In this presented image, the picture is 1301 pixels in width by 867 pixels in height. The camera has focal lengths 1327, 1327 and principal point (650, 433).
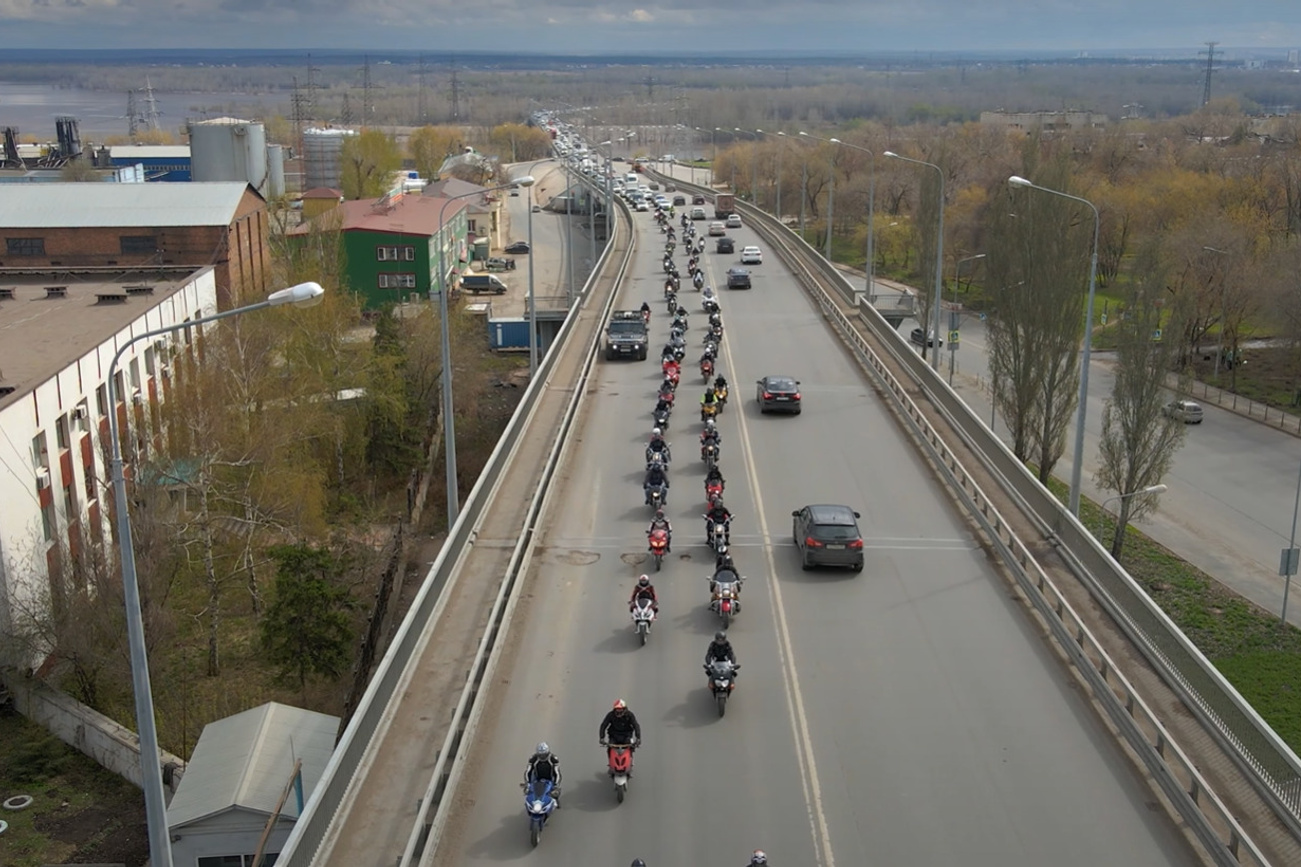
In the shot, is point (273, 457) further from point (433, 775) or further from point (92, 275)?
point (92, 275)

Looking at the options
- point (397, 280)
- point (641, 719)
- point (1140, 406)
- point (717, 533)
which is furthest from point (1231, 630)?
point (397, 280)

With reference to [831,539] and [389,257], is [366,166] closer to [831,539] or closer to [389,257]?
[389,257]

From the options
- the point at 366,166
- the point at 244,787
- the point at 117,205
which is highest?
the point at 117,205

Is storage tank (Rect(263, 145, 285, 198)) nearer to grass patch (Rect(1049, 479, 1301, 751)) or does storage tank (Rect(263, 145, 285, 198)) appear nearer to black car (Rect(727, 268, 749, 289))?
black car (Rect(727, 268, 749, 289))

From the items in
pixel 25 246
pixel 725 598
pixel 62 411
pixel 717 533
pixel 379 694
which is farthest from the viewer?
pixel 25 246

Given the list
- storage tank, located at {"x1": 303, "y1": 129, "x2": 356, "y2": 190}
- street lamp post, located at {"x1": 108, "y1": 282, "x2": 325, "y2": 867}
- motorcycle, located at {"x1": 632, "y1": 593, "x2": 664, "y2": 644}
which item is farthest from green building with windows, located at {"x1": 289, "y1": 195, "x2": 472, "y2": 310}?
street lamp post, located at {"x1": 108, "y1": 282, "x2": 325, "y2": 867}

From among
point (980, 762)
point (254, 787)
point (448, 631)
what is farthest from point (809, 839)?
point (254, 787)
